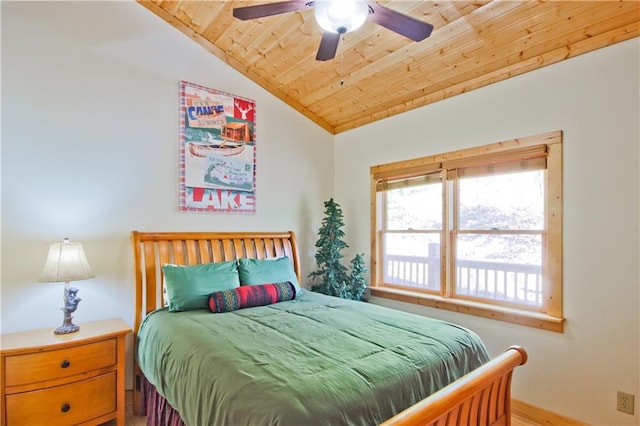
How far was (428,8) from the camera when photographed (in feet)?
7.88

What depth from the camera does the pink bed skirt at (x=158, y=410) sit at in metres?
1.98

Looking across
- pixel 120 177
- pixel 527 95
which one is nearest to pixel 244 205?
pixel 120 177

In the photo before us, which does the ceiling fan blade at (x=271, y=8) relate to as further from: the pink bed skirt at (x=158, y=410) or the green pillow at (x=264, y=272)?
the pink bed skirt at (x=158, y=410)

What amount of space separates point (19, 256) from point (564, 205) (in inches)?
155

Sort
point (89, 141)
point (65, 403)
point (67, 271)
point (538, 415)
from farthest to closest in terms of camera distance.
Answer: point (89, 141) < point (538, 415) < point (67, 271) < point (65, 403)

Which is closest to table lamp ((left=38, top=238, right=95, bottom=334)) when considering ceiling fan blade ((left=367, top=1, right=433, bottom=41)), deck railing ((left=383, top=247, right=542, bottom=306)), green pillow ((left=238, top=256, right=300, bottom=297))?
green pillow ((left=238, top=256, right=300, bottom=297))

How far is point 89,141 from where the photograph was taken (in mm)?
2691

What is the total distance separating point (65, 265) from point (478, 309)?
3176 mm

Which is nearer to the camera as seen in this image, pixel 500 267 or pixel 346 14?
pixel 346 14

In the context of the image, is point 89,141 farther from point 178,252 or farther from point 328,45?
point 328,45

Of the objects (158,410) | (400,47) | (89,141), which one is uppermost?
(400,47)

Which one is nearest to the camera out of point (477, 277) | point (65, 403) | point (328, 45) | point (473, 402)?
point (473, 402)

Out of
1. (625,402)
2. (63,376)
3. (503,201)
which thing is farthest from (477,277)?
(63,376)

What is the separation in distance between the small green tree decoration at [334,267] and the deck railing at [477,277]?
385mm
